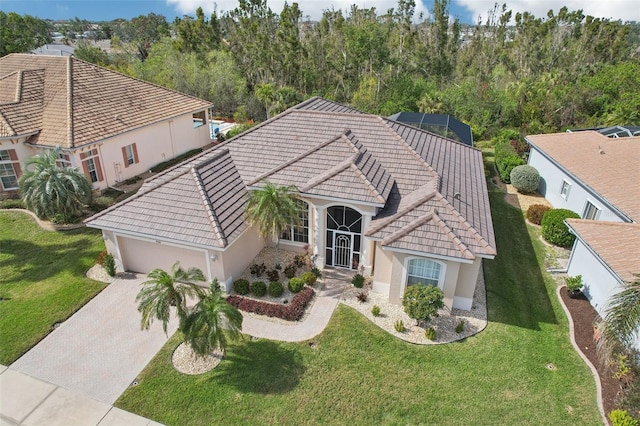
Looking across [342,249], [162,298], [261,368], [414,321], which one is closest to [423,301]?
[414,321]

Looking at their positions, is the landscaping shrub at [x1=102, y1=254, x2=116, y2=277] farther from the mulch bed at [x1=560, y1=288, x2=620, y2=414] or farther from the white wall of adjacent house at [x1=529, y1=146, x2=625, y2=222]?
the white wall of adjacent house at [x1=529, y1=146, x2=625, y2=222]

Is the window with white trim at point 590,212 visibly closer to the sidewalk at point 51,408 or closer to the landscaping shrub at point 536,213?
the landscaping shrub at point 536,213

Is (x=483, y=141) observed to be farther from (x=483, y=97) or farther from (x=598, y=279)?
(x=598, y=279)

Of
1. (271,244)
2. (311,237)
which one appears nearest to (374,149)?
(311,237)

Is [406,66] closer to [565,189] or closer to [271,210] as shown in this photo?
[565,189]

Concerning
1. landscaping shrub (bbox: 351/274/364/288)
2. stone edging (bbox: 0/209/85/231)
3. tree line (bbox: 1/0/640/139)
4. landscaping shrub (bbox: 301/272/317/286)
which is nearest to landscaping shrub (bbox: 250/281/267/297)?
landscaping shrub (bbox: 301/272/317/286)
